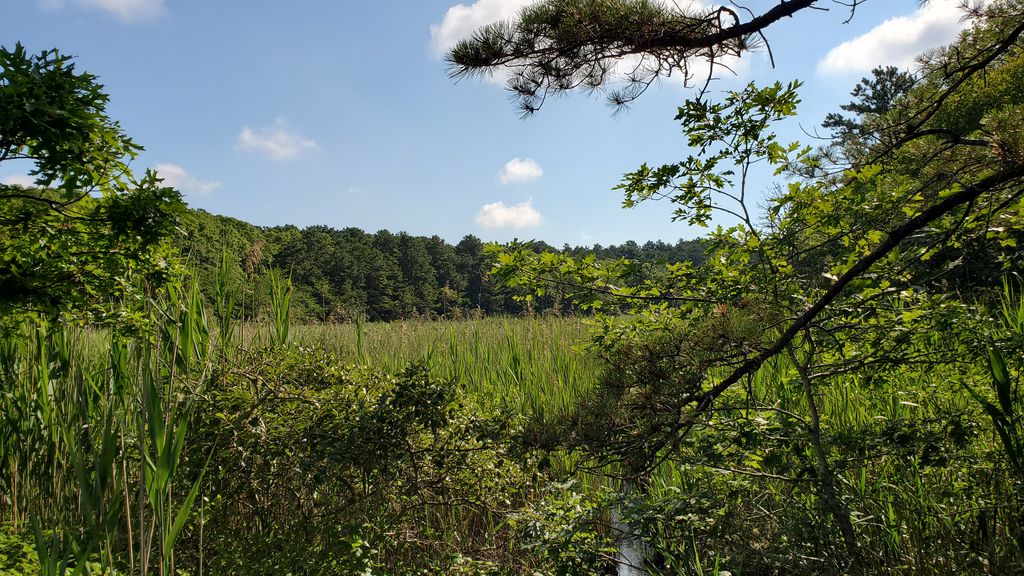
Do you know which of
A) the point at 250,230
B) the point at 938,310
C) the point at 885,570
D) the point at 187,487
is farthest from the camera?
the point at 250,230

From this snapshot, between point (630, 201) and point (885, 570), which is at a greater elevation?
point (630, 201)

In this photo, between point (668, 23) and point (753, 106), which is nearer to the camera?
point (753, 106)

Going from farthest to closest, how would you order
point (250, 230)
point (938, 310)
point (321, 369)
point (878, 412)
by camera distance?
point (250, 230) → point (878, 412) → point (321, 369) → point (938, 310)

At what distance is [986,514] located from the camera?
6.66 ft

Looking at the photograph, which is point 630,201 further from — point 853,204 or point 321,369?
point 321,369

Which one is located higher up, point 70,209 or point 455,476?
point 70,209

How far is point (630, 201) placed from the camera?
7.41 feet

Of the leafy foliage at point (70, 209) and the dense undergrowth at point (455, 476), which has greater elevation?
the leafy foliage at point (70, 209)

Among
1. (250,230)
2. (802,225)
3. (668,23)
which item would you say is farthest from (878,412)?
(250,230)

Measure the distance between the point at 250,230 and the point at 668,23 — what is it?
31.8m

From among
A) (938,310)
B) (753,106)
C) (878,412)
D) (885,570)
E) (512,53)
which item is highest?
(512,53)

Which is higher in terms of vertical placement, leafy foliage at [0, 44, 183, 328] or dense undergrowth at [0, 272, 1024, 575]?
leafy foliage at [0, 44, 183, 328]

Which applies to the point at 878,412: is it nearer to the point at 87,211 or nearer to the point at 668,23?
the point at 668,23

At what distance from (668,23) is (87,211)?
2.45 m
